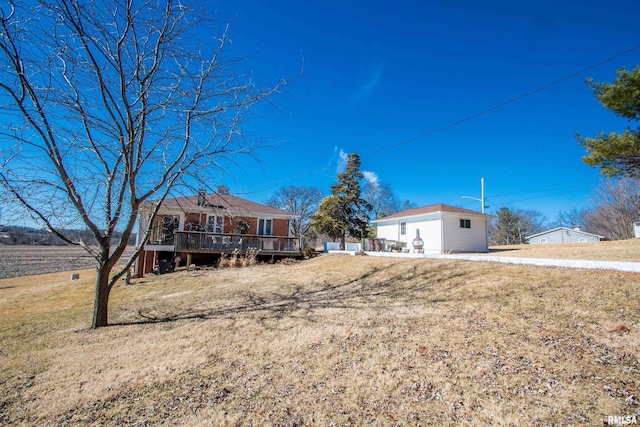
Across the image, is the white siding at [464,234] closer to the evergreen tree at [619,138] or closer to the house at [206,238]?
the evergreen tree at [619,138]

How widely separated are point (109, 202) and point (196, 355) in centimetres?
380

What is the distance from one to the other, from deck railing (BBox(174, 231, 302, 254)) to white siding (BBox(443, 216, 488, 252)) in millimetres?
9361

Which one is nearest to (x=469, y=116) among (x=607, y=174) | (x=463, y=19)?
(x=463, y=19)

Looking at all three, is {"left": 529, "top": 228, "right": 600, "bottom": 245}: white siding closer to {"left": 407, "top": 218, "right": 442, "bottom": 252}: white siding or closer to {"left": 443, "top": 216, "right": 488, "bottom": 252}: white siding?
{"left": 443, "top": 216, "right": 488, "bottom": 252}: white siding

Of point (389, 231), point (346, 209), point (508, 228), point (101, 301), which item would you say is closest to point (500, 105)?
point (389, 231)

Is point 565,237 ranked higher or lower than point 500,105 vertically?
lower

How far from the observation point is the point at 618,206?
29.0m

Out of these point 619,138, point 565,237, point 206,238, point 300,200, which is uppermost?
point 300,200

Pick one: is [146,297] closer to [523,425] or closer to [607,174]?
[523,425]

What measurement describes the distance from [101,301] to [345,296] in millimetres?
5381

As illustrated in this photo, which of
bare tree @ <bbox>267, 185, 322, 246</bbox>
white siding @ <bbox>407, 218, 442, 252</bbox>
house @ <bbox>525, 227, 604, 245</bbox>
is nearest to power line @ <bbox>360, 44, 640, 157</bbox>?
white siding @ <bbox>407, 218, 442, 252</bbox>

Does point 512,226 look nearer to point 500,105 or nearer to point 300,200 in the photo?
point 300,200

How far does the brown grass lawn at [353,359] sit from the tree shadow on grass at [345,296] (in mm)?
85

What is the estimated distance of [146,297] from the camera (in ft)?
27.8
